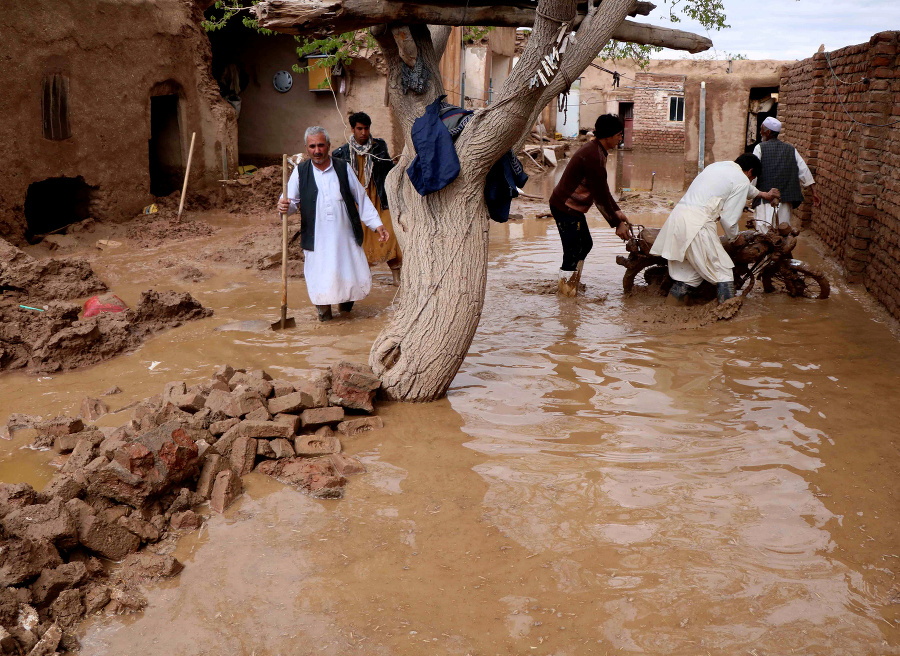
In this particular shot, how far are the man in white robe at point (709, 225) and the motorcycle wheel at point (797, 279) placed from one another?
85cm

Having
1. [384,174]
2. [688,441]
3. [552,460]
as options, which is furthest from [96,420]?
[384,174]

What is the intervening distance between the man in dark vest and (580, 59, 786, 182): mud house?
6.15 m

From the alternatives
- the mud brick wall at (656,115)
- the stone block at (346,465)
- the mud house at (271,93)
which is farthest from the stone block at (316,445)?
the mud brick wall at (656,115)

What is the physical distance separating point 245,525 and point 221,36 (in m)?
13.1

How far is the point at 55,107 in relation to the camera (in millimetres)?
9102

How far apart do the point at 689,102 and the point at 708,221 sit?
8.85 m

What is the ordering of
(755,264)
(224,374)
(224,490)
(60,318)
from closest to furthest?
1. (224,490)
2. (224,374)
3. (60,318)
4. (755,264)

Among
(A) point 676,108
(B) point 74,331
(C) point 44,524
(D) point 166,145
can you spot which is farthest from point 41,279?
(A) point 676,108

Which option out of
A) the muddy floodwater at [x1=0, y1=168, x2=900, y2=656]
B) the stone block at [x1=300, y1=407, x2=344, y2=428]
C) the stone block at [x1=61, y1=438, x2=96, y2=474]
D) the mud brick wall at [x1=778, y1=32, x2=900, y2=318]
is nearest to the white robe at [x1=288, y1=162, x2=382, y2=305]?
the muddy floodwater at [x1=0, y1=168, x2=900, y2=656]

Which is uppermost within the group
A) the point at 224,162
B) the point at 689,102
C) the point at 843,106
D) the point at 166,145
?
the point at 689,102

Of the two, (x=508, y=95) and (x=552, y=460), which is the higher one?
(x=508, y=95)

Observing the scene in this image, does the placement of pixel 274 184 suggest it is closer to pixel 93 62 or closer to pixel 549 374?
pixel 93 62

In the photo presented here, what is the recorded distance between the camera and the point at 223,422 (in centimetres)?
405

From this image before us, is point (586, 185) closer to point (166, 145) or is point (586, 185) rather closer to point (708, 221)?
point (708, 221)
